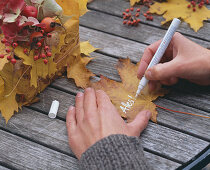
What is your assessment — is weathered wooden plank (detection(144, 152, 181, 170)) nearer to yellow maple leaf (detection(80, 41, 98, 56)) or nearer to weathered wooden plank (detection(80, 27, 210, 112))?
weathered wooden plank (detection(80, 27, 210, 112))

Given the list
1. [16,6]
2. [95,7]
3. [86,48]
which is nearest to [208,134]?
[86,48]

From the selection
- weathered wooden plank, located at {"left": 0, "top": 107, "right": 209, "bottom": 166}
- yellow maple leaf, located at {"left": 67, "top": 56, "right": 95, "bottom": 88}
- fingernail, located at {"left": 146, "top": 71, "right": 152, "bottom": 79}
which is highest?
fingernail, located at {"left": 146, "top": 71, "right": 152, "bottom": 79}

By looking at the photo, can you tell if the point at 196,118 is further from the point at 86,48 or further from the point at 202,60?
the point at 86,48

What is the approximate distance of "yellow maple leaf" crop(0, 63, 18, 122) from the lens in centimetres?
101

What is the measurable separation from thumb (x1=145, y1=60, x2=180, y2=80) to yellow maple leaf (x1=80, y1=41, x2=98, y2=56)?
1.13ft

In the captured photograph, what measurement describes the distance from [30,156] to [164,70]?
557 millimetres

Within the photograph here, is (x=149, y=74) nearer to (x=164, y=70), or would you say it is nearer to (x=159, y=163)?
(x=164, y=70)

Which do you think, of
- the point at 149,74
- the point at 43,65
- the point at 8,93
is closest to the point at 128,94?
the point at 149,74

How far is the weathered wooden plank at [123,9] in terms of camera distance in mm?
1486

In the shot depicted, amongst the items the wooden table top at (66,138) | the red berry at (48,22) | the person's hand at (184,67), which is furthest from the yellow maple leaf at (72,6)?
the person's hand at (184,67)

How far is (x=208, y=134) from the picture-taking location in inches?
40.8

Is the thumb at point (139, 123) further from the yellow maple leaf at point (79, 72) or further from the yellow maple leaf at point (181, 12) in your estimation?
the yellow maple leaf at point (181, 12)

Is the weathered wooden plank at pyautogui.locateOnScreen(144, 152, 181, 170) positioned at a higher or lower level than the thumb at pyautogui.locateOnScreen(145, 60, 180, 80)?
lower

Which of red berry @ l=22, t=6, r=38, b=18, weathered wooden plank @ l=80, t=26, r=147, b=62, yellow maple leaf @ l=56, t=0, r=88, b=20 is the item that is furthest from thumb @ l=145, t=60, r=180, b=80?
red berry @ l=22, t=6, r=38, b=18
